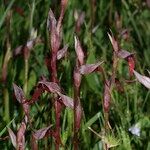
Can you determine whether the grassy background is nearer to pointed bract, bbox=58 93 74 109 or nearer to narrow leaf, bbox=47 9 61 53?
pointed bract, bbox=58 93 74 109

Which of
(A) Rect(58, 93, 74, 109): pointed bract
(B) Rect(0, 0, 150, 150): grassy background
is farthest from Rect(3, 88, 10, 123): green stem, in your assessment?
(A) Rect(58, 93, 74, 109): pointed bract

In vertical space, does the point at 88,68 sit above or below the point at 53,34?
below

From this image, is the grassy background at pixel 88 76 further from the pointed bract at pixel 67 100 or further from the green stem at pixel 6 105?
the pointed bract at pixel 67 100

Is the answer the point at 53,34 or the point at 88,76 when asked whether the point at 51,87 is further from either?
the point at 88,76

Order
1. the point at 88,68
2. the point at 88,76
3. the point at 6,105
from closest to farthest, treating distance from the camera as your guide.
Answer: the point at 88,68 → the point at 6,105 → the point at 88,76

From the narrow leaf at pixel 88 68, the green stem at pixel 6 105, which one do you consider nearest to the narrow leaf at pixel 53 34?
the narrow leaf at pixel 88 68

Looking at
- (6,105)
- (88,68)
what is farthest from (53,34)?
(6,105)

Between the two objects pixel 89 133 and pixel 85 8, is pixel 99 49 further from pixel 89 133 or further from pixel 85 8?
pixel 89 133

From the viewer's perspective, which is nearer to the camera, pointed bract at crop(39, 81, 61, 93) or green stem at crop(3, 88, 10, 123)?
pointed bract at crop(39, 81, 61, 93)
